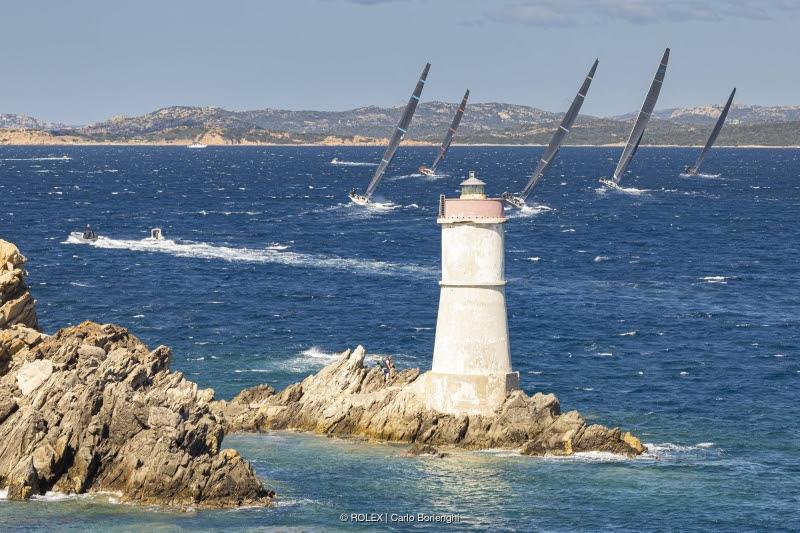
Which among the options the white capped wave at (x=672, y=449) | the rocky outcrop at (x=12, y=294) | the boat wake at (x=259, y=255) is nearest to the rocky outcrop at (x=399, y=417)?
the white capped wave at (x=672, y=449)

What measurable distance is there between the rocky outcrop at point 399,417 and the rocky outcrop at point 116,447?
780 centimetres

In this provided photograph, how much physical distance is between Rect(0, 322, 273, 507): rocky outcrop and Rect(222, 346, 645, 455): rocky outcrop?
7.80 meters

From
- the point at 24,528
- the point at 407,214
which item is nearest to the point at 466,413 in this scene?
the point at 24,528

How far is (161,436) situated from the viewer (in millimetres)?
41500

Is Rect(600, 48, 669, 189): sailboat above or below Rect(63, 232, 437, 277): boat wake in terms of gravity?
above

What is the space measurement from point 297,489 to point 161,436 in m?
4.68

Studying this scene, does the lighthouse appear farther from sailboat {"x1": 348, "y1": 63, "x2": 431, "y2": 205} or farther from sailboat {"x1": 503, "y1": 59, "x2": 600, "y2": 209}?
sailboat {"x1": 348, "y1": 63, "x2": 431, "y2": 205}

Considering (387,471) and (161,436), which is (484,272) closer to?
(387,471)

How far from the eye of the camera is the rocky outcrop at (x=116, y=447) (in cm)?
4081

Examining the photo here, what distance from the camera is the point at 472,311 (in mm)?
50469

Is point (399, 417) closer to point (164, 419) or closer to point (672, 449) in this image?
Result: point (672, 449)

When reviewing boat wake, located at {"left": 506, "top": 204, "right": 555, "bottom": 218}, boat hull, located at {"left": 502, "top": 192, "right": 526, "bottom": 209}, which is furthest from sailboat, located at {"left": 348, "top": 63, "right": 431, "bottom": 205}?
boat wake, located at {"left": 506, "top": 204, "right": 555, "bottom": 218}

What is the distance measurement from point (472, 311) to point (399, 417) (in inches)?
184

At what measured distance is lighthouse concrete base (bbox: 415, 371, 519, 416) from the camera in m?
50.2
